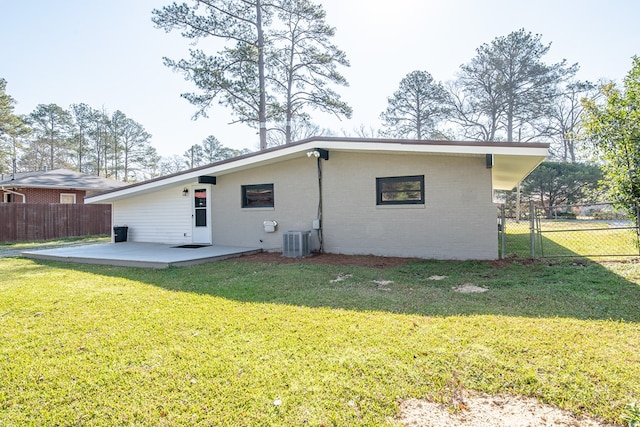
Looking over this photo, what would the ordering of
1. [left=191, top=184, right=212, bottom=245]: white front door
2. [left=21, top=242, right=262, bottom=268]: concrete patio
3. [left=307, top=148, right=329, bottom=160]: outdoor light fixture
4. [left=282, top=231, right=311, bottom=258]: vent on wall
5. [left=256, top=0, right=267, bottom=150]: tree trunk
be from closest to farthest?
[left=21, top=242, right=262, bottom=268]: concrete patio, [left=307, top=148, right=329, bottom=160]: outdoor light fixture, [left=282, top=231, right=311, bottom=258]: vent on wall, [left=191, top=184, right=212, bottom=245]: white front door, [left=256, top=0, right=267, bottom=150]: tree trunk

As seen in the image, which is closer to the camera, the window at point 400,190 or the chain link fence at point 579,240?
the chain link fence at point 579,240

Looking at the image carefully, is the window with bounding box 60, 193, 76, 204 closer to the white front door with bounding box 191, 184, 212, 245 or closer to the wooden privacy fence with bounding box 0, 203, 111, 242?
the wooden privacy fence with bounding box 0, 203, 111, 242

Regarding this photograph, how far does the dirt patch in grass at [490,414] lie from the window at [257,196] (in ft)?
26.6

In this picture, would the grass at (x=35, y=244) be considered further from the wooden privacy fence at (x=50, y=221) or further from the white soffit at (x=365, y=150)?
the white soffit at (x=365, y=150)

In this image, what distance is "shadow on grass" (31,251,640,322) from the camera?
411 centimetres

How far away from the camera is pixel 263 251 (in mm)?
9781

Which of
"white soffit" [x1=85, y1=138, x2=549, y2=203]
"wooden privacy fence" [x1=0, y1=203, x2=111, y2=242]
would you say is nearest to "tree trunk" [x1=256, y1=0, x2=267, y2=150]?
"white soffit" [x1=85, y1=138, x2=549, y2=203]

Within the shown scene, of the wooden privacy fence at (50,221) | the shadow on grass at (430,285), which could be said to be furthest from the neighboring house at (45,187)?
the shadow on grass at (430,285)

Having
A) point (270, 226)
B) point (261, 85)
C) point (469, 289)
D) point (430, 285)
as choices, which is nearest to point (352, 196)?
point (270, 226)

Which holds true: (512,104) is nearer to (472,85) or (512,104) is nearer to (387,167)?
(472,85)

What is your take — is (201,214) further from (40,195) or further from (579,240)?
(40,195)

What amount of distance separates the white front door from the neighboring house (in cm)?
989

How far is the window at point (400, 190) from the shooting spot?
8.00 metres

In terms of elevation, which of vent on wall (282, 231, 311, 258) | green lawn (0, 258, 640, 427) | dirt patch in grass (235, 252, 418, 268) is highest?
vent on wall (282, 231, 311, 258)
